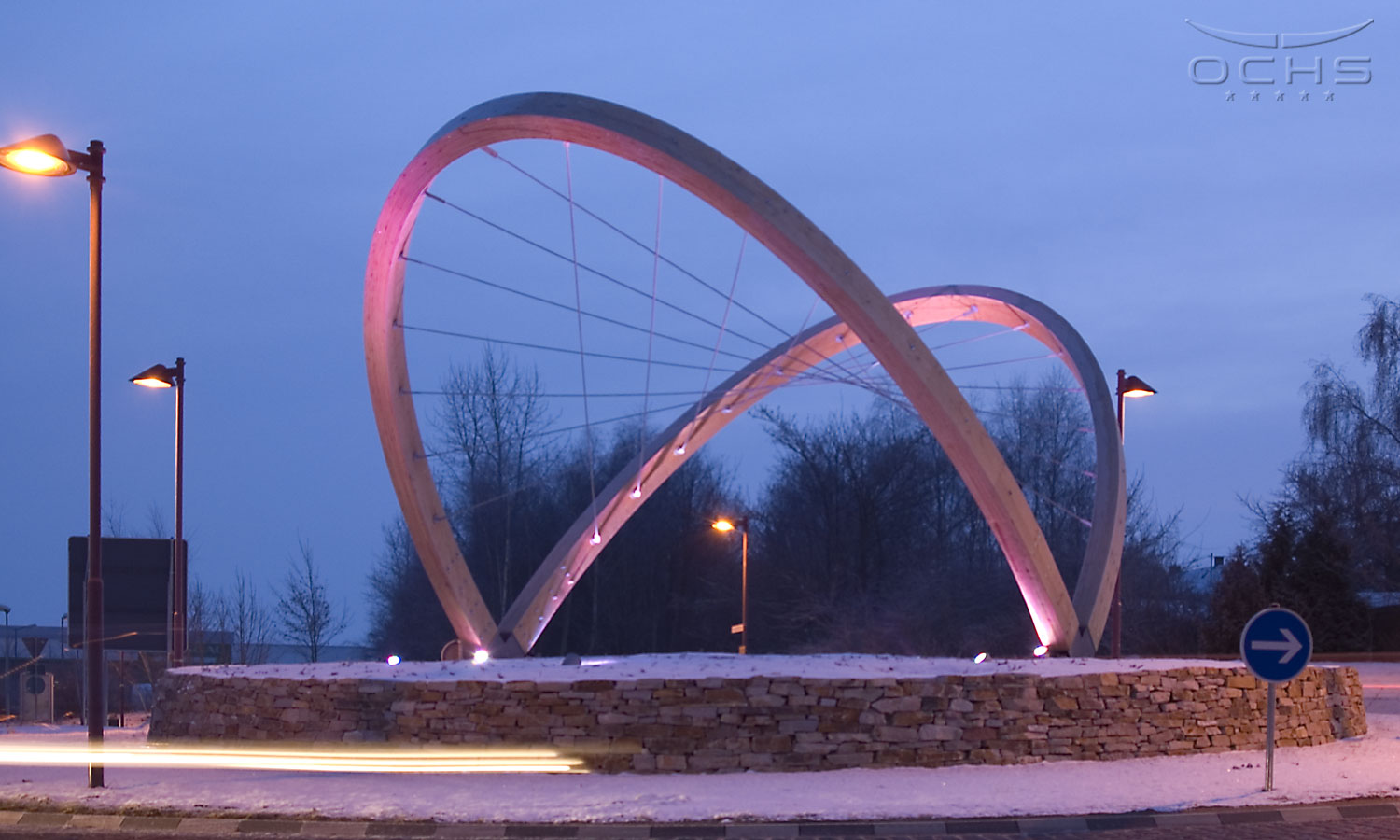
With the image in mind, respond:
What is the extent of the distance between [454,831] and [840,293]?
8244 mm

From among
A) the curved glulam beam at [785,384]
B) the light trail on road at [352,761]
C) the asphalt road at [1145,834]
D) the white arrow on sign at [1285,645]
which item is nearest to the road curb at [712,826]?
the asphalt road at [1145,834]

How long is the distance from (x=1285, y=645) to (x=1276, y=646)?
2.8 inches

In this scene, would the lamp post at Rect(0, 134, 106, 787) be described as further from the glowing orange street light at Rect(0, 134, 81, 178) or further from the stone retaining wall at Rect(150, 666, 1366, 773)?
the stone retaining wall at Rect(150, 666, 1366, 773)

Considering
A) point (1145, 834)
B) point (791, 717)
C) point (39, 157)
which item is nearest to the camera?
point (1145, 834)

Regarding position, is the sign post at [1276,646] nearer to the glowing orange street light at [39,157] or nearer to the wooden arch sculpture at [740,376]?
the wooden arch sculpture at [740,376]

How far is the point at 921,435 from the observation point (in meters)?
49.2

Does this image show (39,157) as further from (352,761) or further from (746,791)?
(746,791)

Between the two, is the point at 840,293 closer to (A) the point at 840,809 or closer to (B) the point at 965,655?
(A) the point at 840,809

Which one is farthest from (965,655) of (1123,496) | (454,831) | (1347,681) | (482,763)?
(454,831)

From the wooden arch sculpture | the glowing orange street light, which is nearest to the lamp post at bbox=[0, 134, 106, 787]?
the glowing orange street light

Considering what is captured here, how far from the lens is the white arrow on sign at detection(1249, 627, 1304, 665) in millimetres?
10117

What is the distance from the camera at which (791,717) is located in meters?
12.3

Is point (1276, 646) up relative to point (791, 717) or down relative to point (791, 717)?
Answer: up

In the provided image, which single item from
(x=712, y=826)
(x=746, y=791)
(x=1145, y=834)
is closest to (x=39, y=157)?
Answer: (x=712, y=826)
